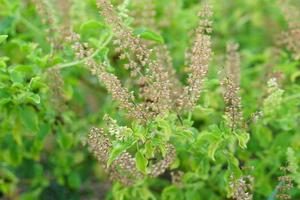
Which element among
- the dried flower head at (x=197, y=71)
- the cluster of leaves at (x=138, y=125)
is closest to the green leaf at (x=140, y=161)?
the cluster of leaves at (x=138, y=125)

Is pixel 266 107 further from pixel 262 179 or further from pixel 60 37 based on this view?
pixel 60 37

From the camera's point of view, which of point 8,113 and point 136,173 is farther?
point 8,113

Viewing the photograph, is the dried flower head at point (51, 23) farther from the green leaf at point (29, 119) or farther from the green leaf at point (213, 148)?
the green leaf at point (213, 148)

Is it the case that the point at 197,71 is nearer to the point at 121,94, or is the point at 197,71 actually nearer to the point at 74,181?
the point at 121,94

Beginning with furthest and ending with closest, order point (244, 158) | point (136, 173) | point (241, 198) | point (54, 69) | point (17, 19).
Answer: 1. point (17, 19)
2. point (244, 158)
3. point (54, 69)
4. point (136, 173)
5. point (241, 198)

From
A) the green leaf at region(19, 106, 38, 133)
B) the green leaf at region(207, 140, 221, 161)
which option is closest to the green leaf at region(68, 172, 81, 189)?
the green leaf at region(19, 106, 38, 133)

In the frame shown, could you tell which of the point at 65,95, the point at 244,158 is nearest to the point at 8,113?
the point at 65,95

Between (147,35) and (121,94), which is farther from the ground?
(147,35)

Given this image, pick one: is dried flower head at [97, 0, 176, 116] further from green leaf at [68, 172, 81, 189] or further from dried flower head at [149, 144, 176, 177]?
green leaf at [68, 172, 81, 189]

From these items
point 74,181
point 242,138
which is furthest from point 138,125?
point 74,181
